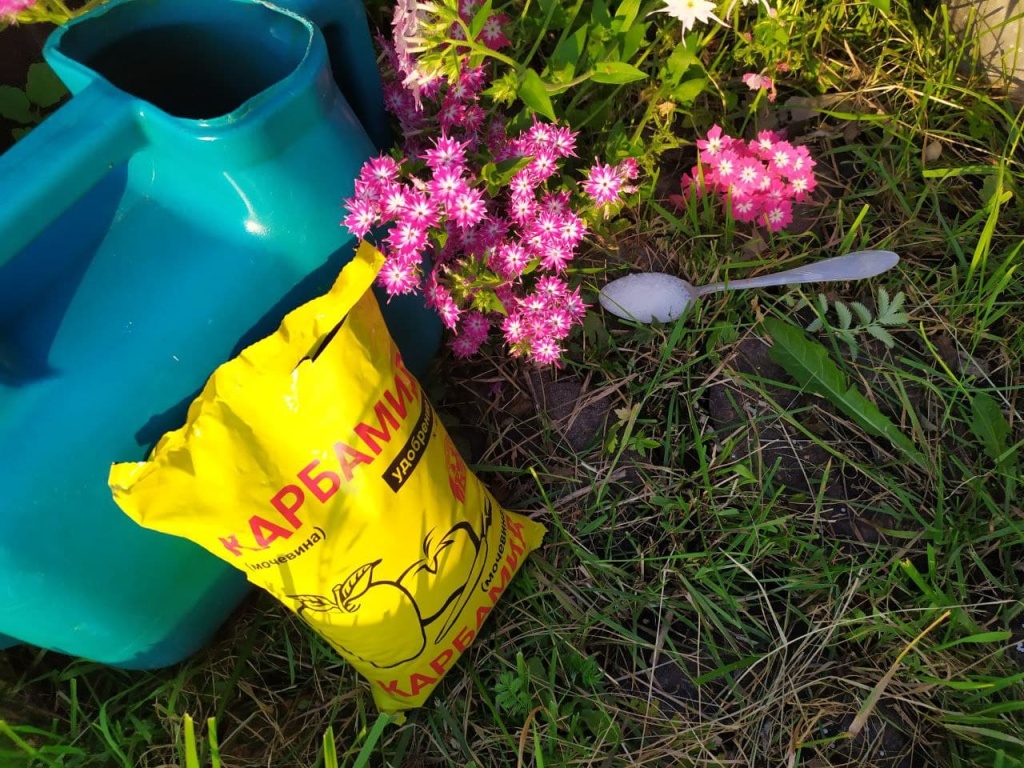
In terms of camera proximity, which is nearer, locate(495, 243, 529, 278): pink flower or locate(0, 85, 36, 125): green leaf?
locate(495, 243, 529, 278): pink flower

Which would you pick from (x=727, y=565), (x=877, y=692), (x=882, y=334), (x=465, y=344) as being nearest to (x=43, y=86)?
(x=465, y=344)

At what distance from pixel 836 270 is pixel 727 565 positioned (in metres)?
0.52

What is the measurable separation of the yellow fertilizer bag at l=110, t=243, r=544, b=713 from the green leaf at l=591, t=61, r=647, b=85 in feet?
1.31

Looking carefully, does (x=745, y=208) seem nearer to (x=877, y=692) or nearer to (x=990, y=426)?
(x=990, y=426)

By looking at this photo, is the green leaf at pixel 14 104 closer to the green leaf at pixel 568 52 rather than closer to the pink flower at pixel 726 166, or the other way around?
the green leaf at pixel 568 52

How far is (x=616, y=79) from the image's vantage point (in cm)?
99

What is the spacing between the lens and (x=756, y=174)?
1240 mm

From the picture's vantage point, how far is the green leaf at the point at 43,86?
1.18 m

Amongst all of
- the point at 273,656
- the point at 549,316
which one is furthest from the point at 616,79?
the point at 273,656

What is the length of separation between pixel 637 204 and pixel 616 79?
334 mm

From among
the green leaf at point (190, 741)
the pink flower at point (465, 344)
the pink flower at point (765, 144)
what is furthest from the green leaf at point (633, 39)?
the green leaf at point (190, 741)

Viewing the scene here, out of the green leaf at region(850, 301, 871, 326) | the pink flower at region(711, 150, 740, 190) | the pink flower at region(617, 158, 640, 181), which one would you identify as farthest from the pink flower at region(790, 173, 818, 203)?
the pink flower at region(617, 158, 640, 181)

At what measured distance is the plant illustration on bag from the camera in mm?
950

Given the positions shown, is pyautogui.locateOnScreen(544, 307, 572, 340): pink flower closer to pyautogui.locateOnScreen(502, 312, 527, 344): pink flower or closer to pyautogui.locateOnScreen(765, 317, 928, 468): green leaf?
pyautogui.locateOnScreen(502, 312, 527, 344): pink flower
